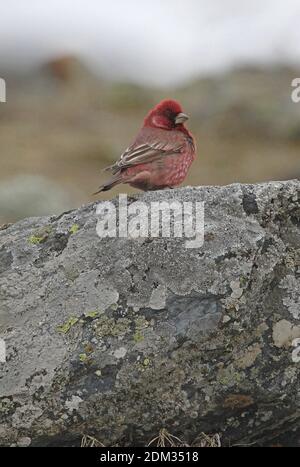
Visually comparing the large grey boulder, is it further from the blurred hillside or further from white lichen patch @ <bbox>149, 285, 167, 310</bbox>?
the blurred hillside

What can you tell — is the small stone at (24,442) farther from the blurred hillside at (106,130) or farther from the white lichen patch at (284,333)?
the blurred hillside at (106,130)

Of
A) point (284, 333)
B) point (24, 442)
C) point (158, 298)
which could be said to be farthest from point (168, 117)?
point (24, 442)

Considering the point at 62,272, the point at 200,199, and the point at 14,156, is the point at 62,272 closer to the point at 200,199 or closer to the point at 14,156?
the point at 200,199

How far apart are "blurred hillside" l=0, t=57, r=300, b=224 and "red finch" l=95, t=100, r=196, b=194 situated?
1224 cm

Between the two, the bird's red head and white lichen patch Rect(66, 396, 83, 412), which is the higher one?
the bird's red head

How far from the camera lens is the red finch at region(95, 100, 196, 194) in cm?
848

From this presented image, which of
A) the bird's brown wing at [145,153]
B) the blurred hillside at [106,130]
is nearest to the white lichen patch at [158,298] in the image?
the bird's brown wing at [145,153]

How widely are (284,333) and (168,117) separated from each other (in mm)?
2821

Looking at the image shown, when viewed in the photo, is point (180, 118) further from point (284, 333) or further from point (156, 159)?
point (284, 333)

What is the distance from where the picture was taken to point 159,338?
23.3 feet

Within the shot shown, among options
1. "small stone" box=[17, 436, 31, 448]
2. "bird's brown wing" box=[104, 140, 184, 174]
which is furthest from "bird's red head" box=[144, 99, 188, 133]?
"small stone" box=[17, 436, 31, 448]

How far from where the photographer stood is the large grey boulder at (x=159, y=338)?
278 inches

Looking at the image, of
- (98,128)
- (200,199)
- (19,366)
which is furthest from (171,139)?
(98,128)

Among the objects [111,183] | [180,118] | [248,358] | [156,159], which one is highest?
[180,118]
